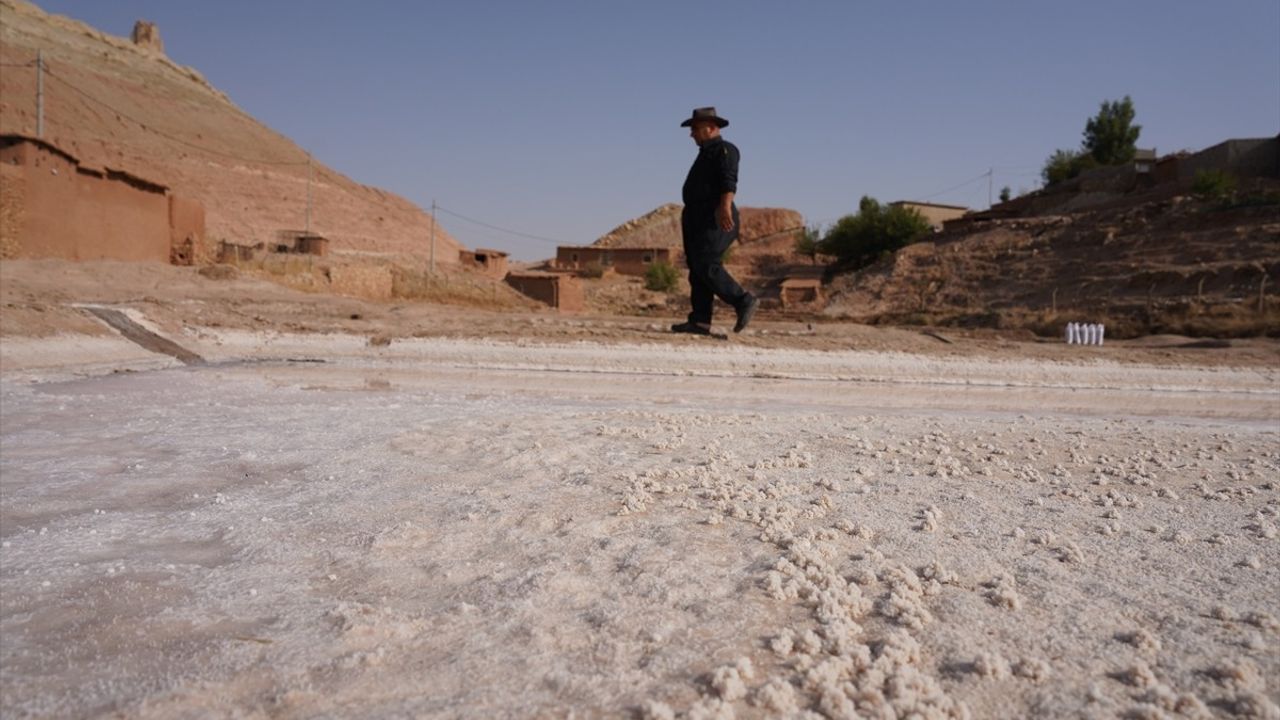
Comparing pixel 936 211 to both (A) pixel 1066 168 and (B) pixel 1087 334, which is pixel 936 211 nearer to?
(A) pixel 1066 168

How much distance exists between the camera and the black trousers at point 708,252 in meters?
6.49

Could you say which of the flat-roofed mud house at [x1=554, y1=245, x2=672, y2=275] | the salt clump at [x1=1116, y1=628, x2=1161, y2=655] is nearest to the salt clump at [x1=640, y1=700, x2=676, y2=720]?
the salt clump at [x1=1116, y1=628, x2=1161, y2=655]

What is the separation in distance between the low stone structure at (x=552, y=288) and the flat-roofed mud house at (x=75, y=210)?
10.8 m

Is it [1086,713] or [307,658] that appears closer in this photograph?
[1086,713]

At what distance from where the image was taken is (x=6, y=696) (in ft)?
3.78

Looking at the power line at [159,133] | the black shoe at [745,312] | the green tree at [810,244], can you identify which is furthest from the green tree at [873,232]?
the power line at [159,133]

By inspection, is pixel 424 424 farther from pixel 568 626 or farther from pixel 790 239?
pixel 790 239

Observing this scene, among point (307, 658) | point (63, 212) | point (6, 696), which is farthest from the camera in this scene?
point (63, 212)

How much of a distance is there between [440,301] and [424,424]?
18796mm

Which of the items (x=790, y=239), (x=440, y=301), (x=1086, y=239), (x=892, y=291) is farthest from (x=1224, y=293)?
(x=790, y=239)

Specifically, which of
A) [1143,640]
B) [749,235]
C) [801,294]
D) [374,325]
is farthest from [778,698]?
[749,235]

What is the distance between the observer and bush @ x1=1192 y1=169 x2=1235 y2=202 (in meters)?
26.8

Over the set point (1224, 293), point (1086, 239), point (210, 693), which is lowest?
point (210, 693)

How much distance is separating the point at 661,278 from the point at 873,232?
12.9m
